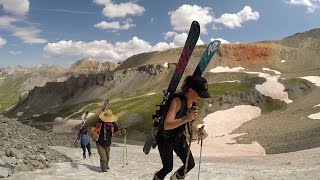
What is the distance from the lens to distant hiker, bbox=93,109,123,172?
22.1 m

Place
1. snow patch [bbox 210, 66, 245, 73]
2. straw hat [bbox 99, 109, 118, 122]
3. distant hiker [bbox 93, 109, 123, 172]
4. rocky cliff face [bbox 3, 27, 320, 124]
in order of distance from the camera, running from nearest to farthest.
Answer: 1. straw hat [bbox 99, 109, 118, 122]
2. distant hiker [bbox 93, 109, 123, 172]
3. snow patch [bbox 210, 66, 245, 73]
4. rocky cliff face [bbox 3, 27, 320, 124]

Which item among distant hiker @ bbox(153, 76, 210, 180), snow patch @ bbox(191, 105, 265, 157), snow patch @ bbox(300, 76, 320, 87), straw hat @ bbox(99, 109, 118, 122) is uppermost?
snow patch @ bbox(300, 76, 320, 87)

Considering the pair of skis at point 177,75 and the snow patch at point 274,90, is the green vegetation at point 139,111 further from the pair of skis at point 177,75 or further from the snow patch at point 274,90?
the pair of skis at point 177,75

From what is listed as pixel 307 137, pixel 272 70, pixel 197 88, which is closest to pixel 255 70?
pixel 272 70

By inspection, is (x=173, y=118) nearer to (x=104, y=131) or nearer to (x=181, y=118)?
(x=181, y=118)

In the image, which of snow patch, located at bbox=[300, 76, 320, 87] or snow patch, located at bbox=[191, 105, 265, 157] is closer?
snow patch, located at bbox=[191, 105, 265, 157]

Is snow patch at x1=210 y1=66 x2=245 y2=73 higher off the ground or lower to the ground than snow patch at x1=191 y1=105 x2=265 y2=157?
higher

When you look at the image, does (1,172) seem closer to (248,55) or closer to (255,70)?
(255,70)

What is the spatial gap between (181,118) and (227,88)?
101m

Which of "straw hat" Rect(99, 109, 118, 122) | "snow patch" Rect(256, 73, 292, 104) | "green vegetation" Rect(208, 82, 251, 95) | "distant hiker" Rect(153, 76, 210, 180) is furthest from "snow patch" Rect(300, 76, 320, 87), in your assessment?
"distant hiker" Rect(153, 76, 210, 180)

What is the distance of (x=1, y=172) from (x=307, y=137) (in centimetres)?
5279

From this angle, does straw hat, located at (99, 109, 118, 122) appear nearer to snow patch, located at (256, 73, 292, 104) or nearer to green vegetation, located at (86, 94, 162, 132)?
green vegetation, located at (86, 94, 162, 132)

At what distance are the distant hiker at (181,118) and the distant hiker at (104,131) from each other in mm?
11497

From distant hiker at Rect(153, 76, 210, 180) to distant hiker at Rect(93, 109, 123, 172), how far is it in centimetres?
1150
